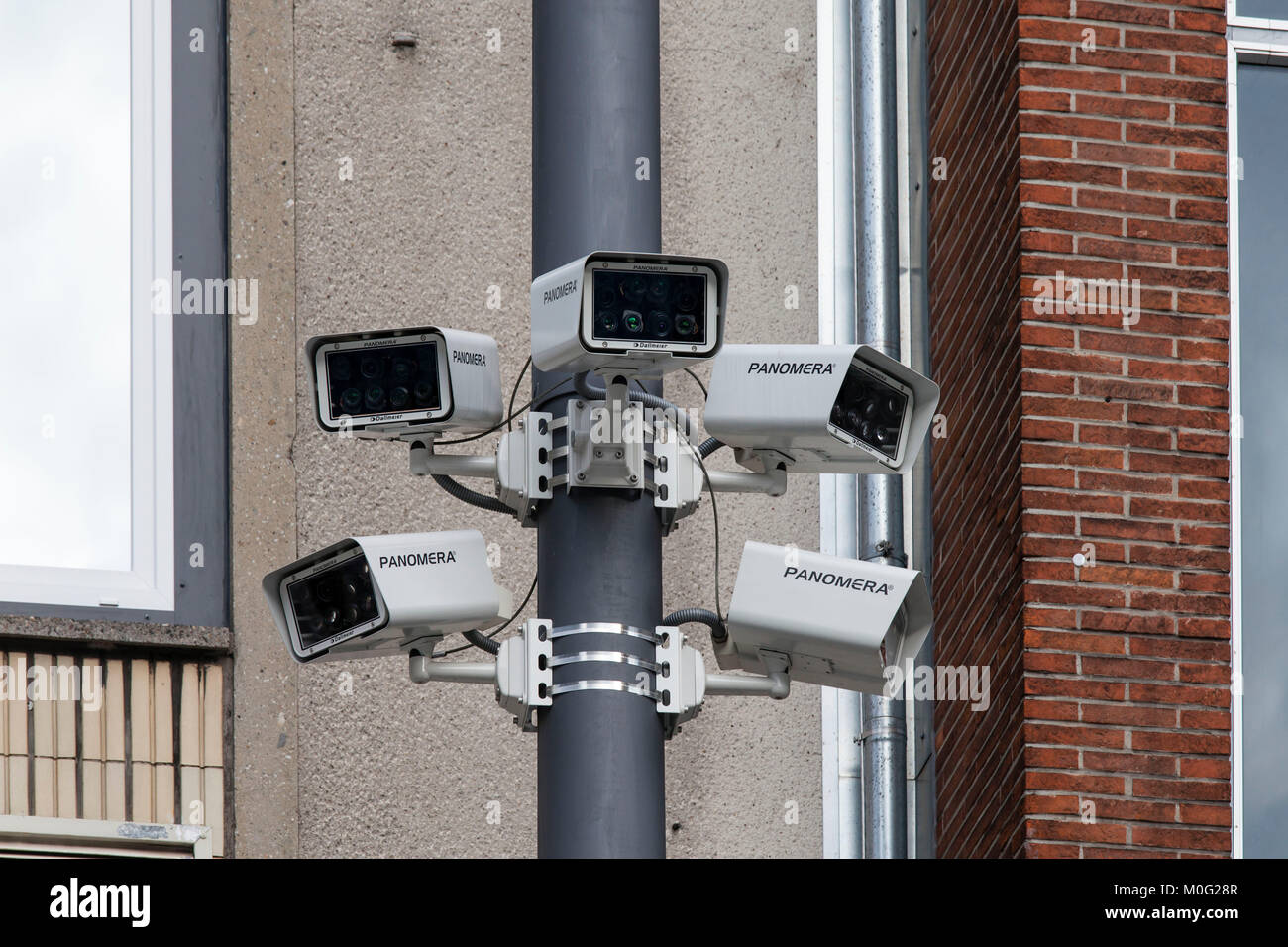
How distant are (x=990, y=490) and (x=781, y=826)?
172 centimetres

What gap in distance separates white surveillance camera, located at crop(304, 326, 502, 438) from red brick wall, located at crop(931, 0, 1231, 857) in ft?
8.20

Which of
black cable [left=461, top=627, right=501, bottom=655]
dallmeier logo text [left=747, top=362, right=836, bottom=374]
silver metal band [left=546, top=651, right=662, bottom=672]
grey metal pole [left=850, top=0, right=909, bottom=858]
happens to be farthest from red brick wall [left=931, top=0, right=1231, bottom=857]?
silver metal band [left=546, top=651, right=662, bottom=672]

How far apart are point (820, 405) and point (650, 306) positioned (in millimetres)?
499

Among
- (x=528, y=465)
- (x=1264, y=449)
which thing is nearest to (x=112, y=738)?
(x=528, y=465)

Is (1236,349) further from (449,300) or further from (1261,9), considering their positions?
(449,300)

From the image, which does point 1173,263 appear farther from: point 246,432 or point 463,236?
point 246,432

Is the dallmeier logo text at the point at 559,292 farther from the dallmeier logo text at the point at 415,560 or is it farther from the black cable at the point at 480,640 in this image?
the black cable at the point at 480,640

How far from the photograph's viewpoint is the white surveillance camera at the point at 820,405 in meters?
4.92

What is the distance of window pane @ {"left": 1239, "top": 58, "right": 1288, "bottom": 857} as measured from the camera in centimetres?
704

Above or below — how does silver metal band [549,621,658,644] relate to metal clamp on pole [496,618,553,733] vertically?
above
